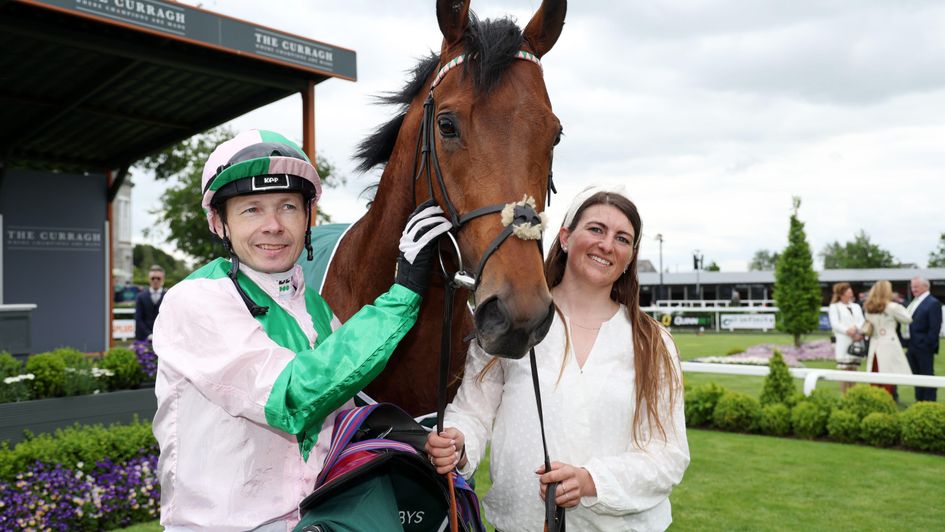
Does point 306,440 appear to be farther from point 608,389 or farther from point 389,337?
point 608,389

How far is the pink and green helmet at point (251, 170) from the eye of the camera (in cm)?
161

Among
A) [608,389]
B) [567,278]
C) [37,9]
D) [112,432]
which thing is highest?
[37,9]

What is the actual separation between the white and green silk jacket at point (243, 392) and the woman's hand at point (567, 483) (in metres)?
0.57

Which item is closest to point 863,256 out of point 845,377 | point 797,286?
point 797,286

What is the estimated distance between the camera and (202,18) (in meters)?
6.41

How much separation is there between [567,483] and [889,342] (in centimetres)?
890

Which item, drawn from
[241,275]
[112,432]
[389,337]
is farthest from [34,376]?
[389,337]

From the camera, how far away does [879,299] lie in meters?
8.95

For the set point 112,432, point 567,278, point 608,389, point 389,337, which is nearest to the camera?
point 389,337

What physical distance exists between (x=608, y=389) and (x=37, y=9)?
6.45 meters

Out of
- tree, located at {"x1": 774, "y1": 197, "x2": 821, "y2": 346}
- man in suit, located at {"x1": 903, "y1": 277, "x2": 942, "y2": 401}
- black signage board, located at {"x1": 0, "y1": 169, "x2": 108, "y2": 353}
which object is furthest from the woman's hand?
tree, located at {"x1": 774, "y1": 197, "x2": 821, "y2": 346}

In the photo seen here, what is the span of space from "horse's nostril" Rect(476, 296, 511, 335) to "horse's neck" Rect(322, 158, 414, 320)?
0.70 m

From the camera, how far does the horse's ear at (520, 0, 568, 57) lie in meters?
1.98

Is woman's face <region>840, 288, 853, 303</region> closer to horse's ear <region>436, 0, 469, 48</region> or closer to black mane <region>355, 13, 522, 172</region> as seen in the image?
black mane <region>355, 13, 522, 172</region>
